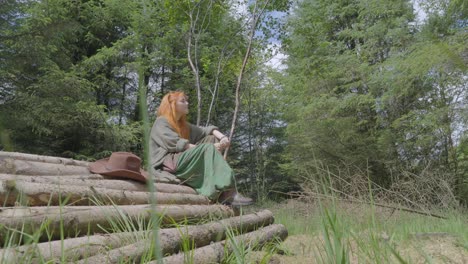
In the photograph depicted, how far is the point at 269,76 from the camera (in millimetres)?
16500

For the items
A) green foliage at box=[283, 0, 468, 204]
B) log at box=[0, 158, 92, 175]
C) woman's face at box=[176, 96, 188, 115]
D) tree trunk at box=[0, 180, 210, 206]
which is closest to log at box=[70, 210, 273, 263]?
tree trunk at box=[0, 180, 210, 206]

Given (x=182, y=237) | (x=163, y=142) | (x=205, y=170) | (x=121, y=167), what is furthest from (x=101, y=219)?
(x=163, y=142)

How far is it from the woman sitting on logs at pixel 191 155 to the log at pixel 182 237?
0.98 ft

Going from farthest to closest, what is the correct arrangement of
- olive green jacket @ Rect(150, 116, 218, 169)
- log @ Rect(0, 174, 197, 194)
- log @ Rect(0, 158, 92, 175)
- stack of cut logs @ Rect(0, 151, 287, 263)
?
olive green jacket @ Rect(150, 116, 218, 169) < log @ Rect(0, 158, 92, 175) < log @ Rect(0, 174, 197, 194) < stack of cut logs @ Rect(0, 151, 287, 263)

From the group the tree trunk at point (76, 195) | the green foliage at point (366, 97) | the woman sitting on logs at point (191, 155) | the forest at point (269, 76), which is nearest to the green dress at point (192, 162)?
the woman sitting on logs at point (191, 155)

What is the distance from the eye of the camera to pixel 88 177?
325 centimetres

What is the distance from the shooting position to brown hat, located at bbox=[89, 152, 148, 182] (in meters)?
3.47

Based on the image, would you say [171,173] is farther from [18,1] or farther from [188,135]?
[18,1]

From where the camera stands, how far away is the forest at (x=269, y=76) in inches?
337

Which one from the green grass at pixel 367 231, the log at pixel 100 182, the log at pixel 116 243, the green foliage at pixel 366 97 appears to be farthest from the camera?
the green foliage at pixel 366 97

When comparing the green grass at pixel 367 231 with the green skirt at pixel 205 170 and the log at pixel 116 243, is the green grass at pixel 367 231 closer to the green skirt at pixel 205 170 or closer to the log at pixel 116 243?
the log at pixel 116 243

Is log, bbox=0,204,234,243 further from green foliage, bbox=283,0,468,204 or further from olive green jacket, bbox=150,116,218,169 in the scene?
green foliage, bbox=283,0,468,204

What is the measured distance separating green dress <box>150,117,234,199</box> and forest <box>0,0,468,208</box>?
2.68m

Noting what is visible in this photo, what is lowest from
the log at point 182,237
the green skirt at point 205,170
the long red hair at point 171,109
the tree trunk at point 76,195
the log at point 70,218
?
the log at point 182,237
